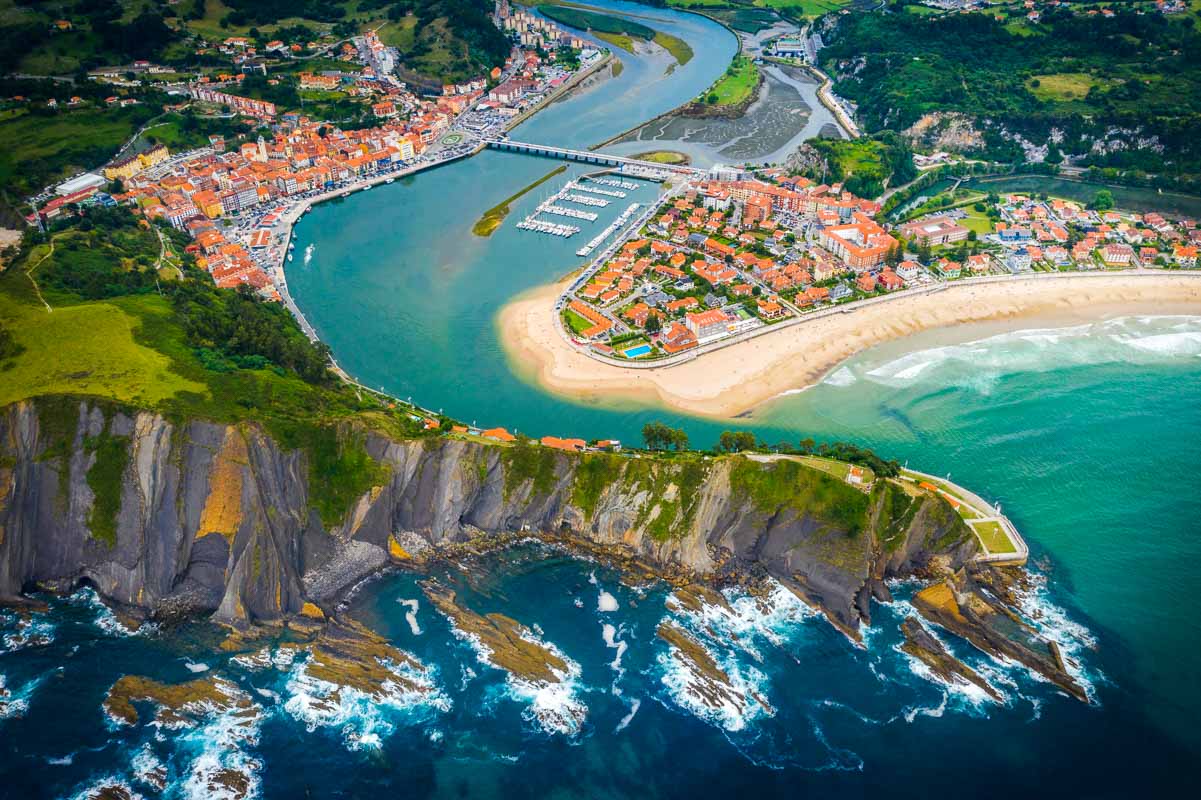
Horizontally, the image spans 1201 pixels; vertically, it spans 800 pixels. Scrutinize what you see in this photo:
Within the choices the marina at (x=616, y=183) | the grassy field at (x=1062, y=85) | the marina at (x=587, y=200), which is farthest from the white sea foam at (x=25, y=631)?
the grassy field at (x=1062, y=85)

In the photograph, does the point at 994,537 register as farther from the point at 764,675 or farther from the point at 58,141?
the point at 58,141

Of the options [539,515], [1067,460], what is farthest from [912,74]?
[539,515]

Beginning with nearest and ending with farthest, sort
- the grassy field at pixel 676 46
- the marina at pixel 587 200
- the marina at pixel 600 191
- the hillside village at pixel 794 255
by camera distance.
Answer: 1. the hillside village at pixel 794 255
2. the marina at pixel 587 200
3. the marina at pixel 600 191
4. the grassy field at pixel 676 46

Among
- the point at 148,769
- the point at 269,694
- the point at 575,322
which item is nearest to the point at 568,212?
the point at 575,322

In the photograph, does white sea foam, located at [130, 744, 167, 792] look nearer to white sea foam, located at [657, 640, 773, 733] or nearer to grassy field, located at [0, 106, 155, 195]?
white sea foam, located at [657, 640, 773, 733]

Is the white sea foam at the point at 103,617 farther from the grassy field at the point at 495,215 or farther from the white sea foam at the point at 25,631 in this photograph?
the grassy field at the point at 495,215

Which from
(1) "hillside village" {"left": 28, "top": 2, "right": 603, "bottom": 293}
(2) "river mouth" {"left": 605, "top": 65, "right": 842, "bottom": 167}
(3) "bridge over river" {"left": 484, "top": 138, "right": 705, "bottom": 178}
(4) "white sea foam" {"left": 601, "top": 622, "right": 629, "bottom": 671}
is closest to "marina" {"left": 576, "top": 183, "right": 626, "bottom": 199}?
(3) "bridge over river" {"left": 484, "top": 138, "right": 705, "bottom": 178}
